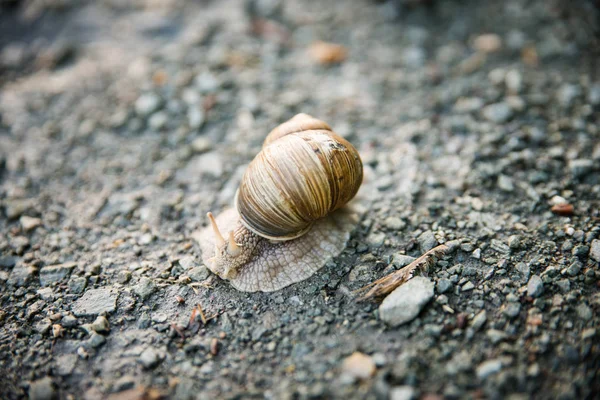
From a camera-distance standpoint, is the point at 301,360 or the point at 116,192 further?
the point at 116,192

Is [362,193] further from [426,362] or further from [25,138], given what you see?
[25,138]

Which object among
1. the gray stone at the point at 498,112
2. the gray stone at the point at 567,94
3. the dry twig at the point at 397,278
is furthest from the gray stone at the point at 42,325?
the gray stone at the point at 567,94

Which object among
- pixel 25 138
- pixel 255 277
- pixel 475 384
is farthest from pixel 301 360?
pixel 25 138

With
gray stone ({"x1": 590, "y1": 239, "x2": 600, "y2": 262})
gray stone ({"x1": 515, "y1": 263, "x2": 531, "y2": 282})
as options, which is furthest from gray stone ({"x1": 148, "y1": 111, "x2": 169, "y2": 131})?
gray stone ({"x1": 590, "y1": 239, "x2": 600, "y2": 262})

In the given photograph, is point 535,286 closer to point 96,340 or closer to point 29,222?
point 96,340

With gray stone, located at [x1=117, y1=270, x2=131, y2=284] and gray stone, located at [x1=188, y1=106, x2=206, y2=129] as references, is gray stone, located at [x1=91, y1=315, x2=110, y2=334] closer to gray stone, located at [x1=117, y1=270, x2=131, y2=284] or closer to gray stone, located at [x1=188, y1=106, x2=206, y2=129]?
gray stone, located at [x1=117, y1=270, x2=131, y2=284]

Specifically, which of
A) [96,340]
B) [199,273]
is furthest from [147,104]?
[96,340]
